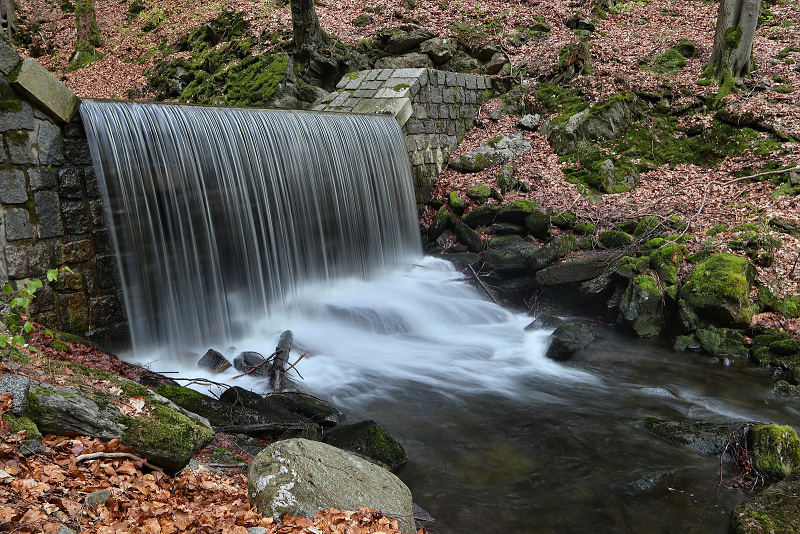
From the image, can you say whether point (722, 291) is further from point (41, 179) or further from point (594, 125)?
point (41, 179)

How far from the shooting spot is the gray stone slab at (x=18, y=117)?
15.9 feet

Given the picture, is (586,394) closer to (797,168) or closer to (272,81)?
(797,168)

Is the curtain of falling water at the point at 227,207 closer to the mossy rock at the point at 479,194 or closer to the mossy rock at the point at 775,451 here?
the mossy rock at the point at 479,194

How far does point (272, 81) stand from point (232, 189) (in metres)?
5.66

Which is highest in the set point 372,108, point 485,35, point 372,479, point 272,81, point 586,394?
point 485,35

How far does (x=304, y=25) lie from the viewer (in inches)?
475

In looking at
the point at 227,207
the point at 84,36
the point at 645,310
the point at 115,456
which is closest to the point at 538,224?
the point at 645,310

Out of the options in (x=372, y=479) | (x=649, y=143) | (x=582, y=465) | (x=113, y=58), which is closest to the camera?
(x=372, y=479)

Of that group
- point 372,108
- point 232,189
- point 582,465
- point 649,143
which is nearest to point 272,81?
point 372,108

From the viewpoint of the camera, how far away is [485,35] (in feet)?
45.7

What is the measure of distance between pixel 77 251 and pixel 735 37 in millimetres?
12846

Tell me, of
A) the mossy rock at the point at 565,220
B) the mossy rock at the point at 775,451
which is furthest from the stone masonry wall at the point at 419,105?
the mossy rock at the point at 775,451

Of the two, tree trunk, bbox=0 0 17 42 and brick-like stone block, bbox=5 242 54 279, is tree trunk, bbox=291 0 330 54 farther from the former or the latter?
tree trunk, bbox=0 0 17 42

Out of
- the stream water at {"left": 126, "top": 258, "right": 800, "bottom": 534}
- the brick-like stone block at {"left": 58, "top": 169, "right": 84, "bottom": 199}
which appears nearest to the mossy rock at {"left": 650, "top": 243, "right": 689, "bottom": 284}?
the stream water at {"left": 126, "top": 258, "right": 800, "bottom": 534}
